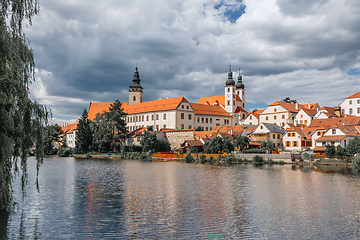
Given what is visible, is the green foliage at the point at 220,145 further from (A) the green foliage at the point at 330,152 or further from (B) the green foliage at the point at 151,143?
(A) the green foliage at the point at 330,152

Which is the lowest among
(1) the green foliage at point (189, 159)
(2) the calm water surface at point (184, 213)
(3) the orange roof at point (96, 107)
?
(2) the calm water surface at point (184, 213)

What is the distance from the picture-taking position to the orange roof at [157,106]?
111056mm

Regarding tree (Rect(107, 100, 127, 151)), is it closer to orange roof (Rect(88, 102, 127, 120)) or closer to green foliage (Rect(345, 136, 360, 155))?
orange roof (Rect(88, 102, 127, 120))

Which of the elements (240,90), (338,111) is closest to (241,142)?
(338,111)

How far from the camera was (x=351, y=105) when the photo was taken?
4035 inches

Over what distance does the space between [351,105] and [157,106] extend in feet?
199

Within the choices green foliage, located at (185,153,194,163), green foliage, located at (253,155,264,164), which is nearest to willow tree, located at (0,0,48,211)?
green foliage, located at (253,155,264,164)

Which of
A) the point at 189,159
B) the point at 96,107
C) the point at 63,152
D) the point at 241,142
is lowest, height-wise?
the point at 189,159

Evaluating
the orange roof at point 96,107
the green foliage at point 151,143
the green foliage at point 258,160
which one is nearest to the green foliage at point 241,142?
the green foliage at point 258,160

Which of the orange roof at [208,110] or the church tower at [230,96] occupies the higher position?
the church tower at [230,96]

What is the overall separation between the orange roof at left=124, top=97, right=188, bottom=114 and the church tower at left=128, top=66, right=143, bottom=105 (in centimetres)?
739

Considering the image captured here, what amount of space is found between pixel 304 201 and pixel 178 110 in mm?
87238

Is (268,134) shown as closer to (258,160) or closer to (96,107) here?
(258,160)

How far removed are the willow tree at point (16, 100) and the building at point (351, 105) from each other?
340 feet
